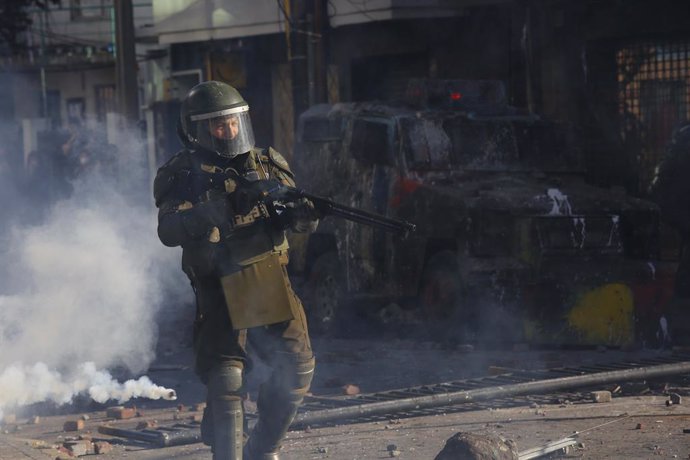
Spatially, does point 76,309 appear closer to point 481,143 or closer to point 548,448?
point 481,143

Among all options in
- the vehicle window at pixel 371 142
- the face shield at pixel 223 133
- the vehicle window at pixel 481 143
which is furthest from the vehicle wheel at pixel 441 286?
the face shield at pixel 223 133

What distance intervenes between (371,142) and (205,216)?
6.34 metres

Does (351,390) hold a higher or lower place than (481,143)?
lower

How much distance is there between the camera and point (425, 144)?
11.8m

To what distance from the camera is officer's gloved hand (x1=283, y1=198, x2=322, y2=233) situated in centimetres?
599

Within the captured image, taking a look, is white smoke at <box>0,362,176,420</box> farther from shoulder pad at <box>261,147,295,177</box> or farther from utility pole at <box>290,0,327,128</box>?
utility pole at <box>290,0,327,128</box>

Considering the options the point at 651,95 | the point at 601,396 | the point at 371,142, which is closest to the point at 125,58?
the point at 651,95

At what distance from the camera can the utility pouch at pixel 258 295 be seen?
19.6 feet

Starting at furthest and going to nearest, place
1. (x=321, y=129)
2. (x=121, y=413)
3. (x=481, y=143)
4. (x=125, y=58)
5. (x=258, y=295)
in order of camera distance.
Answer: (x=125, y=58) < (x=321, y=129) < (x=481, y=143) < (x=121, y=413) < (x=258, y=295)

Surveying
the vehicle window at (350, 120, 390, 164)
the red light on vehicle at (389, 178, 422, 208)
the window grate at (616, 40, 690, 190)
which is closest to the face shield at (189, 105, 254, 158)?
the red light on vehicle at (389, 178, 422, 208)

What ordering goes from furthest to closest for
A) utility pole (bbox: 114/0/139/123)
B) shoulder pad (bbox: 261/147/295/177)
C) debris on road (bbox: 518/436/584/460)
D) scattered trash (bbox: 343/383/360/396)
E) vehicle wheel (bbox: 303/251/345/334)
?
1. utility pole (bbox: 114/0/139/123)
2. vehicle wheel (bbox: 303/251/345/334)
3. scattered trash (bbox: 343/383/360/396)
4. debris on road (bbox: 518/436/584/460)
5. shoulder pad (bbox: 261/147/295/177)

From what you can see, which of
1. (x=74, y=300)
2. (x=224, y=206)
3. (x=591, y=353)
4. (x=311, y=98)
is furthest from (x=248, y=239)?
(x=311, y=98)

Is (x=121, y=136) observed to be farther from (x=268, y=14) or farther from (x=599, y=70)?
(x=599, y=70)

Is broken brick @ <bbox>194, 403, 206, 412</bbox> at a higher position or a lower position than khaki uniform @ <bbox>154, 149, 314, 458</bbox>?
lower
